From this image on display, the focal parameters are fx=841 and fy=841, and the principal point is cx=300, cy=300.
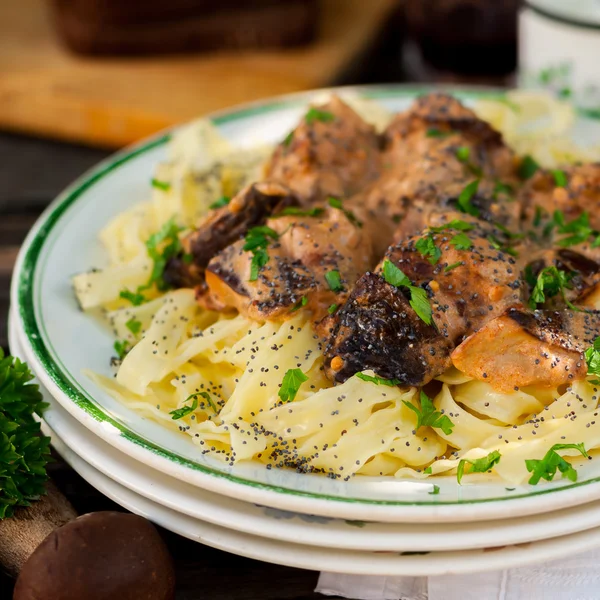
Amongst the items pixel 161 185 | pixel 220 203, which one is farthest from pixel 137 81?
pixel 220 203

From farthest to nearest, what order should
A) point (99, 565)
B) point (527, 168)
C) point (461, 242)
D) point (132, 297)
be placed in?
point (527, 168), point (132, 297), point (461, 242), point (99, 565)

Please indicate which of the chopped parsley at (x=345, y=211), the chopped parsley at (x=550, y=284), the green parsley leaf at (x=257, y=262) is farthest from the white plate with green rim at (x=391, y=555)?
the chopped parsley at (x=345, y=211)

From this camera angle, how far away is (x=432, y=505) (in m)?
3.38

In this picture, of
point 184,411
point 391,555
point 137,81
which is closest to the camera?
point 391,555

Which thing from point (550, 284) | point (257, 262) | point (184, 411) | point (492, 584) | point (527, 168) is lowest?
point (492, 584)

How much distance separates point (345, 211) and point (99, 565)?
2.31 metres

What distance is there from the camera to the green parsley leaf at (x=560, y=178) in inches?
199

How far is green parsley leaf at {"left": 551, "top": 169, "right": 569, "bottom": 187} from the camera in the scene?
16.6ft

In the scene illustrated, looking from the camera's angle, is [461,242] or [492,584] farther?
[461,242]

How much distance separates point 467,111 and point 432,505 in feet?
9.97

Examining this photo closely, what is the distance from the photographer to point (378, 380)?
392 cm

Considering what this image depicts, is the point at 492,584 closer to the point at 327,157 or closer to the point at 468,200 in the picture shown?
the point at 468,200

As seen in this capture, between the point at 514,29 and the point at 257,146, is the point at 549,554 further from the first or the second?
the point at 514,29

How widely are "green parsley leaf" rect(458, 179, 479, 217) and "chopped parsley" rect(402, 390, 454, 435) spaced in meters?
1.26
